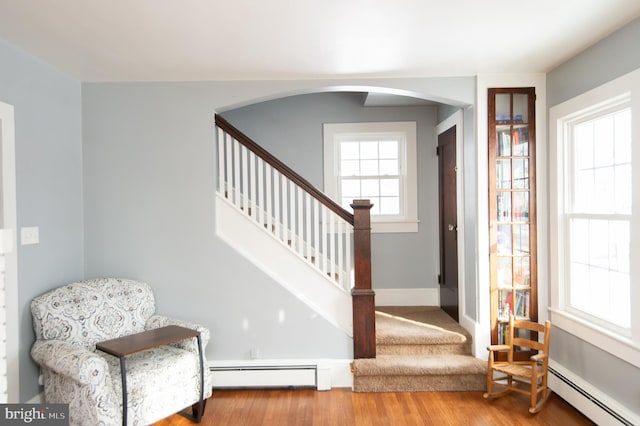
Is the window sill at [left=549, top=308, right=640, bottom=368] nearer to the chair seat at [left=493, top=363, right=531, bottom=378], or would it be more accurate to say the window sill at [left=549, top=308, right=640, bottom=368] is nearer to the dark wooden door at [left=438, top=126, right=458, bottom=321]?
the chair seat at [left=493, top=363, right=531, bottom=378]

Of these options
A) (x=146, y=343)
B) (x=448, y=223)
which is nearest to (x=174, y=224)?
(x=146, y=343)

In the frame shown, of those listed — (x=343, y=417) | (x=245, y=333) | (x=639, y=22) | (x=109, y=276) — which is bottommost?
(x=343, y=417)

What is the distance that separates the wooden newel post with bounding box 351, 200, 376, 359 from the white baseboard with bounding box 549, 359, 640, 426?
4.76 feet

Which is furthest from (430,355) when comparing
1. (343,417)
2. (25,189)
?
(25,189)

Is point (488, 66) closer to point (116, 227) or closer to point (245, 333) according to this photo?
point (245, 333)

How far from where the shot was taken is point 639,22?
2.43 meters

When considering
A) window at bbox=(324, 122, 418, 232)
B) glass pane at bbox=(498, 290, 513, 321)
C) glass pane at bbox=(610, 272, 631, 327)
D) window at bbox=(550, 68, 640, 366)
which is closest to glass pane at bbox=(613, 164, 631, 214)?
window at bbox=(550, 68, 640, 366)

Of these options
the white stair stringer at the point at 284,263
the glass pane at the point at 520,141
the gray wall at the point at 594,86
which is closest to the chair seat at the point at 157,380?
the white stair stringer at the point at 284,263

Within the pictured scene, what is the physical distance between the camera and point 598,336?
9.21ft

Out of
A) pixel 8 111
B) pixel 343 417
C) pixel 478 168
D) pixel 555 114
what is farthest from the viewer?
pixel 478 168

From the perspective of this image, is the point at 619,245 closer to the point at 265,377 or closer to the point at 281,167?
the point at 281,167

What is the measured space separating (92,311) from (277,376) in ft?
5.02

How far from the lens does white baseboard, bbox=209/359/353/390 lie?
11.3 ft

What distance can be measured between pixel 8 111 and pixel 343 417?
3112 mm
